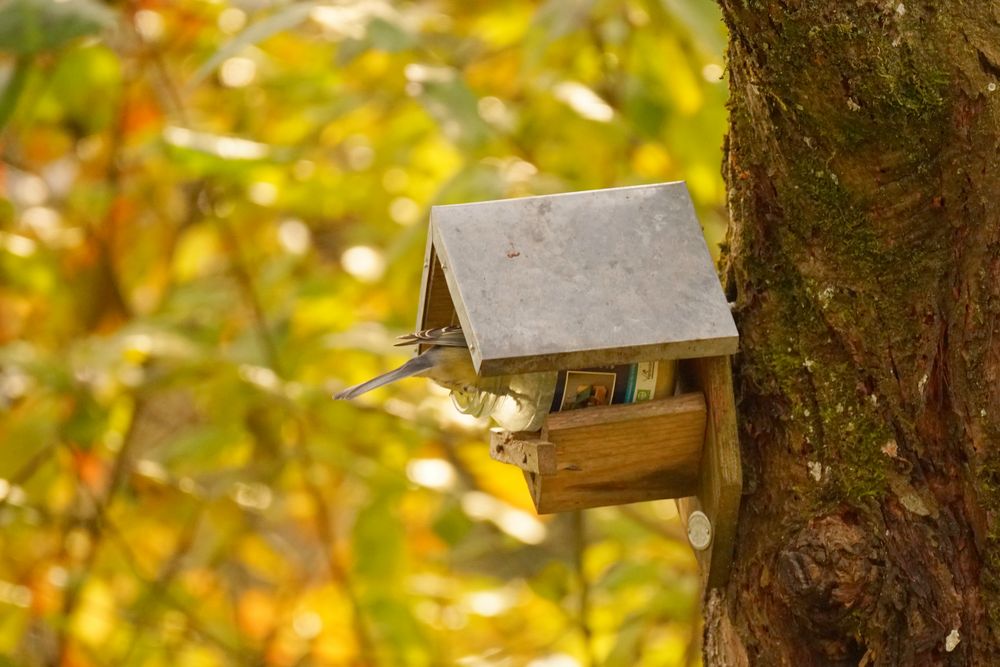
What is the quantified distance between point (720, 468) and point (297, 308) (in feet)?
4.64

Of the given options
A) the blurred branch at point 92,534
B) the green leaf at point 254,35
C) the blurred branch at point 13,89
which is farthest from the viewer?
the blurred branch at point 92,534

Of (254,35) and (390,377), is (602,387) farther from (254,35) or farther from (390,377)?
(254,35)

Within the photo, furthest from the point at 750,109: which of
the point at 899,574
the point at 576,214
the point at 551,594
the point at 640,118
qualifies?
the point at 551,594

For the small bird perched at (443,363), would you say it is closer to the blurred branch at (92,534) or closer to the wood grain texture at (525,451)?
the wood grain texture at (525,451)

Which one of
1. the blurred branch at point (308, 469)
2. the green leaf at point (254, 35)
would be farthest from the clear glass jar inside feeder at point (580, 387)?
the blurred branch at point (308, 469)

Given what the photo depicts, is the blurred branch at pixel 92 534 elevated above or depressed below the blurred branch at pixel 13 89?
below

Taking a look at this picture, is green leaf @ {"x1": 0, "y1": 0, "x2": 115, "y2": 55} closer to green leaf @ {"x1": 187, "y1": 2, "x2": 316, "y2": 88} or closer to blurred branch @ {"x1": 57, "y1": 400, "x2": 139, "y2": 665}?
green leaf @ {"x1": 187, "y1": 2, "x2": 316, "y2": 88}

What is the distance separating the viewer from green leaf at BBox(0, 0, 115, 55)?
141 cm

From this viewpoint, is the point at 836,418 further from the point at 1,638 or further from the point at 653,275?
the point at 1,638

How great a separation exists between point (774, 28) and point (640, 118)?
99 cm

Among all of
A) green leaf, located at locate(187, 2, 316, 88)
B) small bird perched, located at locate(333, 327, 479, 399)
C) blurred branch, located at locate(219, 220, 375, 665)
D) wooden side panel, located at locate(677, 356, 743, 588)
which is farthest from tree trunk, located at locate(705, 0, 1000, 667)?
blurred branch, located at locate(219, 220, 375, 665)

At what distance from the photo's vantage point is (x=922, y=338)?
3.25 ft

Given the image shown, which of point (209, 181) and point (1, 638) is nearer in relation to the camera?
point (1, 638)

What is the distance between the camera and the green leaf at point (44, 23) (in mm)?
1409
